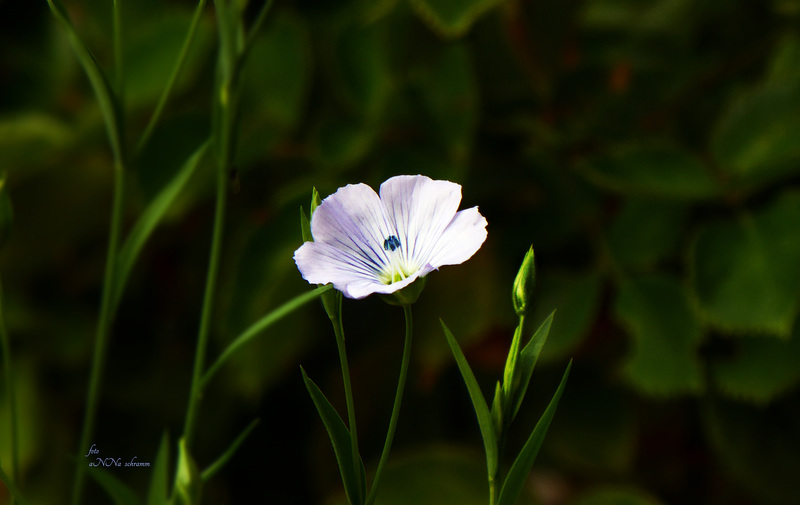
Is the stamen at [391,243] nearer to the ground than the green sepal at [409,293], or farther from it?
farther from it

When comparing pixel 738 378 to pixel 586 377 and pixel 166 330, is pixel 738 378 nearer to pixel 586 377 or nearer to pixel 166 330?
pixel 586 377

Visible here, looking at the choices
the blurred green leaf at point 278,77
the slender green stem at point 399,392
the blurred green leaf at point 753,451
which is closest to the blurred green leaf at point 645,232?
the blurred green leaf at point 753,451

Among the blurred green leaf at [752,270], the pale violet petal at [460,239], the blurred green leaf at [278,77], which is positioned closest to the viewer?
the pale violet petal at [460,239]

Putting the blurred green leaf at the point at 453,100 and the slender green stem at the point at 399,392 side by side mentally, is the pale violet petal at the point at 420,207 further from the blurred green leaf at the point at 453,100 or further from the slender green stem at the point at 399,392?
the blurred green leaf at the point at 453,100

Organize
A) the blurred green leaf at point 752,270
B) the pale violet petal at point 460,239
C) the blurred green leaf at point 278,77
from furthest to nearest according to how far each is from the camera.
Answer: the blurred green leaf at point 278,77, the blurred green leaf at point 752,270, the pale violet petal at point 460,239

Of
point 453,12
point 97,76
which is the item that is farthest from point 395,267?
point 453,12

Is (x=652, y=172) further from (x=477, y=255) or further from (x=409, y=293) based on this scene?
(x=409, y=293)
